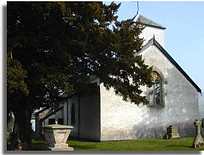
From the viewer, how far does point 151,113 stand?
34.2 ft

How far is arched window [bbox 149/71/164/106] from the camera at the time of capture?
31.1 feet

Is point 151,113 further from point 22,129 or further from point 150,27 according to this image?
point 22,129

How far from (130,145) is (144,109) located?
193 centimetres

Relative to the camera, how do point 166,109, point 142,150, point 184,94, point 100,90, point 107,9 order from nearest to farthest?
point 142,150 → point 107,9 → point 100,90 → point 166,109 → point 184,94

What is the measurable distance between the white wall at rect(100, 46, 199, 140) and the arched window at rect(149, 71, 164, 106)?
7.4 inches

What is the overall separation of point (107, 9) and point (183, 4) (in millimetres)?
1223

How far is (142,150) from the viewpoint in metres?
7.76

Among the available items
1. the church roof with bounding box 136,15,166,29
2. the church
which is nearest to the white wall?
the church

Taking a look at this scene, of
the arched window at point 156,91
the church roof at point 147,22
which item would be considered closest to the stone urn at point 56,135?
the arched window at point 156,91

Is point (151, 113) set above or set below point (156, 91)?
below

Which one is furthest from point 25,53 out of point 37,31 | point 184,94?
point 184,94

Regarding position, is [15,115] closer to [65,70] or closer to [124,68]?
[65,70]

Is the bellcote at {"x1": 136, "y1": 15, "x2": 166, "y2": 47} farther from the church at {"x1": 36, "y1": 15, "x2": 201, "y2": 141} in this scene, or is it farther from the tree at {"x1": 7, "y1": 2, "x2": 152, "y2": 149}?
the tree at {"x1": 7, "y1": 2, "x2": 152, "y2": 149}

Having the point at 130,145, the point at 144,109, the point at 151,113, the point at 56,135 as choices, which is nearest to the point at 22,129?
the point at 56,135
